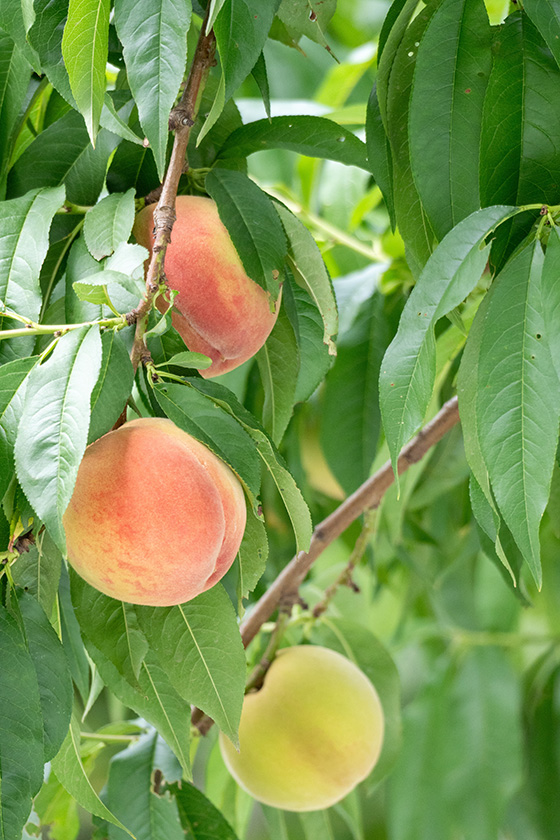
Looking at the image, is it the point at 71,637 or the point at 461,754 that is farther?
the point at 461,754

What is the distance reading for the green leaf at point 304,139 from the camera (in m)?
0.59

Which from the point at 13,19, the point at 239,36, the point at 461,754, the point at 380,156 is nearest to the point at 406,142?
the point at 380,156

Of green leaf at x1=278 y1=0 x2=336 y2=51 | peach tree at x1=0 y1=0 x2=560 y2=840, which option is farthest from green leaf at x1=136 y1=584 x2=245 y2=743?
green leaf at x1=278 y1=0 x2=336 y2=51

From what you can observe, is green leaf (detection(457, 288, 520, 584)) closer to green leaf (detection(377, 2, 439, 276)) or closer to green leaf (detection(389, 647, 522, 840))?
green leaf (detection(377, 2, 439, 276))

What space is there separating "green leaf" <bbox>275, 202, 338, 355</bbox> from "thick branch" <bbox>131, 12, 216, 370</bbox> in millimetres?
95

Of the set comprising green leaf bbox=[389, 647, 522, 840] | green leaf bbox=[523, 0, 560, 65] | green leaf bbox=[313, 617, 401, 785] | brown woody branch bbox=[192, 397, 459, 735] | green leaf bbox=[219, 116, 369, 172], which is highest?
green leaf bbox=[523, 0, 560, 65]

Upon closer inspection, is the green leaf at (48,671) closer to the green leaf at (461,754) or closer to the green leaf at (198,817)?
the green leaf at (198,817)

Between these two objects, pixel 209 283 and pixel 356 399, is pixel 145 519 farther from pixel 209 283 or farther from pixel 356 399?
pixel 356 399

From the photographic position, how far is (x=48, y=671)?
481mm

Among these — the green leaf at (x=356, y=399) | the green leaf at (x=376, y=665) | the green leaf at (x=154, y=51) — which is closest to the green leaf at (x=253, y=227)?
the green leaf at (x=154, y=51)

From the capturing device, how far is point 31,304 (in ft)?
1.57

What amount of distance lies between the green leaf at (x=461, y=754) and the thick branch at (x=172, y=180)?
3.59 ft

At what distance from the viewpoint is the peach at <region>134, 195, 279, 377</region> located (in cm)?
53

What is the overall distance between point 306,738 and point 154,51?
594 millimetres
